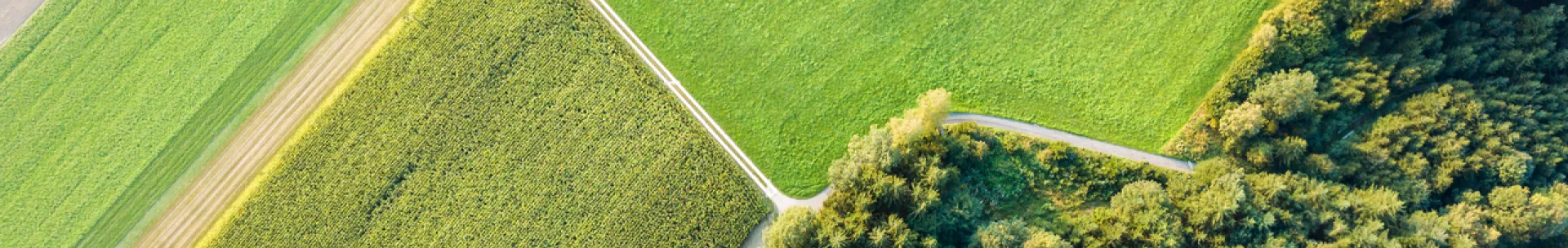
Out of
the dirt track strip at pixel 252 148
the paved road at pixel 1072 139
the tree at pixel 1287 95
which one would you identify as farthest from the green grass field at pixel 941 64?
the dirt track strip at pixel 252 148

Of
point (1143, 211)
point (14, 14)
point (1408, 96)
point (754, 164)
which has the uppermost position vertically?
point (14, 14)

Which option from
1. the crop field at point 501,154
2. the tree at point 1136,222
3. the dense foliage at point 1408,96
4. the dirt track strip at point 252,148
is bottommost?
the dense foliage at point 1408,96

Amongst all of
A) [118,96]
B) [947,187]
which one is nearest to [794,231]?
[947,187]

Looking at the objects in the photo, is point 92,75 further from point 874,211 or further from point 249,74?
point 874,211

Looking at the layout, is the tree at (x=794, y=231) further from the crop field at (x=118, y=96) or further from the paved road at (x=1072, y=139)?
the crop field at (x=118, y=96)

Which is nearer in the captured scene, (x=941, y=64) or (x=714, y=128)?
(x=941, y=64)

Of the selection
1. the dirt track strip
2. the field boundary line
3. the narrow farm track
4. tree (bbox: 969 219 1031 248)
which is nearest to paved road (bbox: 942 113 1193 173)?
the narrow farm track

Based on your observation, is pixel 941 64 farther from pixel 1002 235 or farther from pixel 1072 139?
pixel 1002 235
